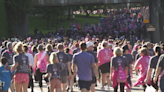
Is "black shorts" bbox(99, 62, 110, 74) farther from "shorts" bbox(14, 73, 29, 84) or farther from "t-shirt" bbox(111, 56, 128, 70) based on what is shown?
"shorts" bbox(14, 73, 29, 84)

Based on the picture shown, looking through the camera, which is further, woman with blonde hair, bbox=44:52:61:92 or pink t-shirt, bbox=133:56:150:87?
pink t-shirt, bbox=133:56:150:87

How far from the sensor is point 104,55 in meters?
13.3

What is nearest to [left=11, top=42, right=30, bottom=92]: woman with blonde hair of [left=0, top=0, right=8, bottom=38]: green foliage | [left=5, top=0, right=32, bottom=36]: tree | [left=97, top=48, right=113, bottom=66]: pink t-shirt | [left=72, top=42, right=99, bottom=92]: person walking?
[left=72, top=42, right=99, bottom=92]: person walking

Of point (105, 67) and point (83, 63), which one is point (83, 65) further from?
point (105, 67)

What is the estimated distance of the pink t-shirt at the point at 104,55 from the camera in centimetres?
1319

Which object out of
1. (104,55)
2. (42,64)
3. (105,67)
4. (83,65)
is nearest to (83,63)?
(83,65)

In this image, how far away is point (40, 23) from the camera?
77938 mm

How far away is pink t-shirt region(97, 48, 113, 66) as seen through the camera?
1319cm

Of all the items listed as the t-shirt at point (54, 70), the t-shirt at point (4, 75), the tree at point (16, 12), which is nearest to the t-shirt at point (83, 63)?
the t-shirt at point (54, 70)

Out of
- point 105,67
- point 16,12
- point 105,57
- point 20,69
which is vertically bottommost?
point 105,67

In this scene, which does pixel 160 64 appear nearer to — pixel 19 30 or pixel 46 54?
pixel 46 54

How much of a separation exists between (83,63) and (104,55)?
3.96 meters

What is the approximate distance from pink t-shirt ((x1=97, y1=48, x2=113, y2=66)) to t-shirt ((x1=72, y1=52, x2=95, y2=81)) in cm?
378

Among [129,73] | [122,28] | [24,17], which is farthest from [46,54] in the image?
[24,17]
